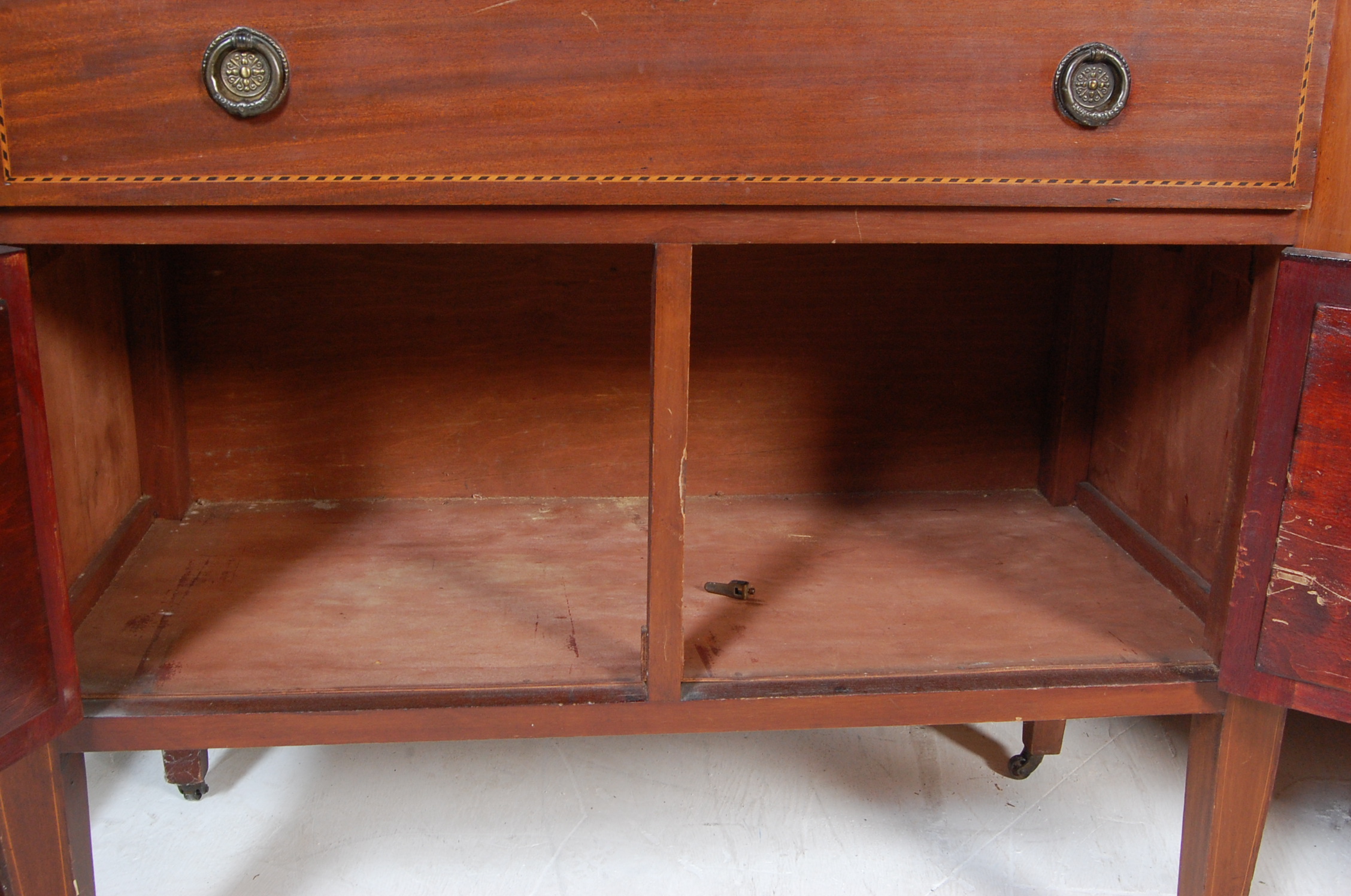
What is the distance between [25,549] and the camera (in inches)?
34.6

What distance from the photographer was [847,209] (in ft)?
3.08

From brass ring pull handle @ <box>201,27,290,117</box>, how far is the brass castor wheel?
3.87 feet

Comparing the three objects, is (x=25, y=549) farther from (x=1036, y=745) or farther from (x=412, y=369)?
(x=1036, y=745)

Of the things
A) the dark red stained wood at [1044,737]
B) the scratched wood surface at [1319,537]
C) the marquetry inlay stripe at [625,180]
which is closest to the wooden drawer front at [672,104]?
the marquetry inlay stripe at [625,180]

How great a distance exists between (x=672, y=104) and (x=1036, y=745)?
0.99 m

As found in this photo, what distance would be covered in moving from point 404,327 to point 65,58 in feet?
2.14

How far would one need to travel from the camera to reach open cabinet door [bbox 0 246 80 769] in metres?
0.86

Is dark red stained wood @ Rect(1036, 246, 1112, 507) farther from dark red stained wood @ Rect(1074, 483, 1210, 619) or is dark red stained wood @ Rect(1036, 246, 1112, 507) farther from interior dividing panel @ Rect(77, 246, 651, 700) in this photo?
interior dividing panel @ Rect(77, 246, 651, 700)

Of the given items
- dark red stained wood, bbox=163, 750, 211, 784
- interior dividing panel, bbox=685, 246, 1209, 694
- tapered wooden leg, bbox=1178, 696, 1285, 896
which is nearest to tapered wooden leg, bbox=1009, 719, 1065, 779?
interior dividing panel, bbox=685, 246, 1209, 694

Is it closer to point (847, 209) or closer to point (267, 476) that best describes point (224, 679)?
point (267, 476)

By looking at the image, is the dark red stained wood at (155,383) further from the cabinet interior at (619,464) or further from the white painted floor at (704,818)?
the white painted floor at (704,818)

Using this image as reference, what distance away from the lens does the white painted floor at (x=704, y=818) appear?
1300 millimetres

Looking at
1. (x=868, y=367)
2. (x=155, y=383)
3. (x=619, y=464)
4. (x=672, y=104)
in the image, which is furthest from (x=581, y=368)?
(x=672, y=104)

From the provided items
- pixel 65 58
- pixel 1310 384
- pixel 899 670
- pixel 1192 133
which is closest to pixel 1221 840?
pixel 899 670
